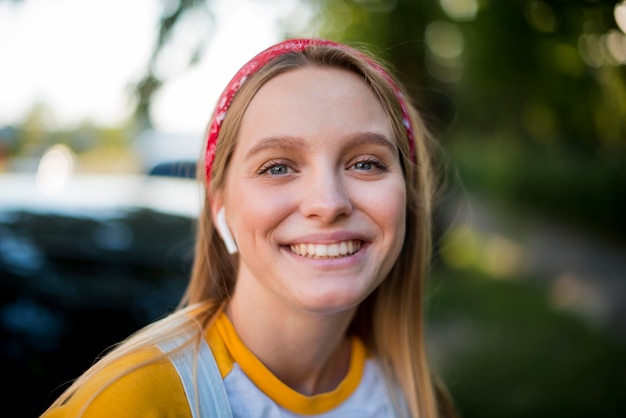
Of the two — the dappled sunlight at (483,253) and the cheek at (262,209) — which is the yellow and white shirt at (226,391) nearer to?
the cheek at (262,209)

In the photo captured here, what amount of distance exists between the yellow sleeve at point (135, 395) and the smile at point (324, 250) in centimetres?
41

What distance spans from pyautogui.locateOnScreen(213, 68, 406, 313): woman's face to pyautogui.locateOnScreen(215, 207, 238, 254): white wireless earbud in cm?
12

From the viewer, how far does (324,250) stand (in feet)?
5.32

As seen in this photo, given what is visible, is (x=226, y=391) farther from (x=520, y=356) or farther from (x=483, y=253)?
(x=483, y=253)

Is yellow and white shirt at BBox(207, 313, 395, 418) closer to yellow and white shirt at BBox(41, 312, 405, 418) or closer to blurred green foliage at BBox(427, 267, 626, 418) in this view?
yellow and white shirt at BBox(41, 312, 405, 418)

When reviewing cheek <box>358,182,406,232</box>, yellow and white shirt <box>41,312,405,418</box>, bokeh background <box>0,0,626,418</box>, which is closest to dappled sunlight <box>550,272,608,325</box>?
bokeh background <box>0,0,626,418</box>

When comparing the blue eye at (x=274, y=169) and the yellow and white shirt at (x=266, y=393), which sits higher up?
the blue eye at (x=274, y=169)

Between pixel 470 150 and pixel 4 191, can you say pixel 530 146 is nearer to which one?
pixel 470 150

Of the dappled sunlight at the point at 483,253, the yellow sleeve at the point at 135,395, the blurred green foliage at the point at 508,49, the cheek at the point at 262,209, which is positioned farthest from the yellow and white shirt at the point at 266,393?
the dappled sunlight at the point at 483,253

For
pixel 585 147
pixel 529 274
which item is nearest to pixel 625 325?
pixel 529 274

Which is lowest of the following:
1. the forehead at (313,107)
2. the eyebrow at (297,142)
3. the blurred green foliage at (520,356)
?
the blurred green foliage at (520,356)

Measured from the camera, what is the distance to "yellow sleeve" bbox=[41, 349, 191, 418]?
1.38 m

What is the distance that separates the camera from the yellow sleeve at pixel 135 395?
1382mm

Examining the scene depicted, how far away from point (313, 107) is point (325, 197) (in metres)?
0.24
